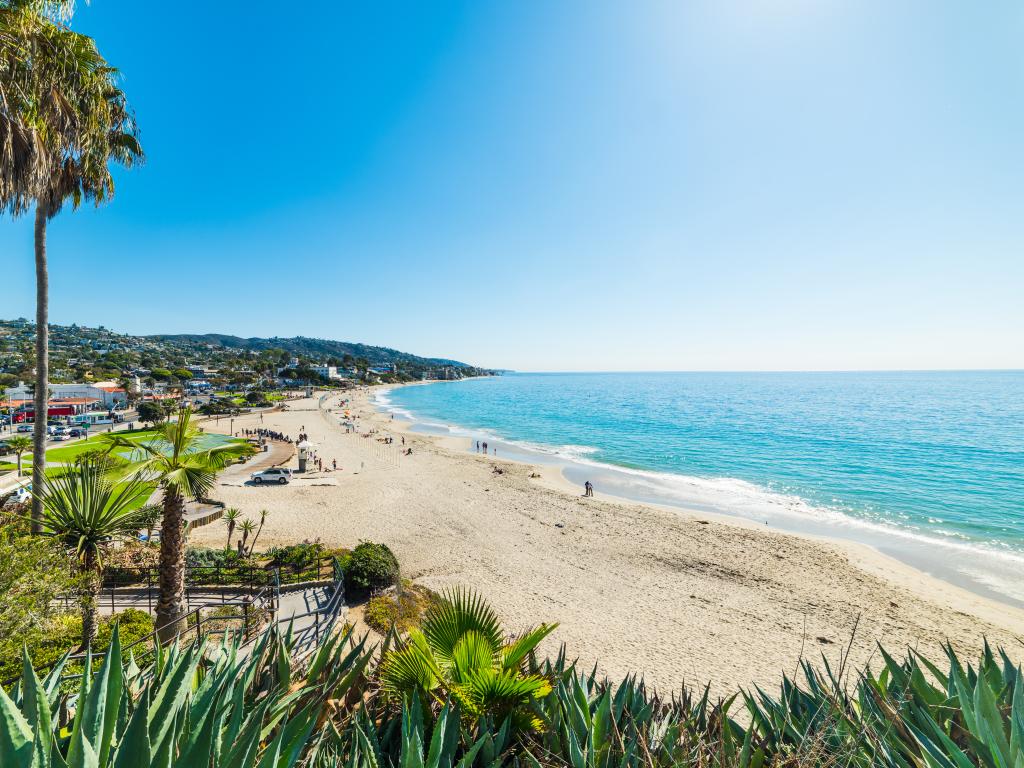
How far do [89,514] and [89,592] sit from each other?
1.59 meters

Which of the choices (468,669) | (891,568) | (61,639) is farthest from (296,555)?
(891,568)

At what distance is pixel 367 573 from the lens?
12.4 m

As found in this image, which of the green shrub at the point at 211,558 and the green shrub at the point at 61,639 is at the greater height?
the green shrub at the point at 61,639

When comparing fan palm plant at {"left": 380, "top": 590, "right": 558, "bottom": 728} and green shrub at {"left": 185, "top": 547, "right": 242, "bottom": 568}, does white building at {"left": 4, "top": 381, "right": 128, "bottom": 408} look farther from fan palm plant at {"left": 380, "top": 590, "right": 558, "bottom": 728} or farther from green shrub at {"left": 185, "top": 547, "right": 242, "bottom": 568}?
fan palm plant at {"left": 380, "top": 590, "right": 558, "bottom": 728}

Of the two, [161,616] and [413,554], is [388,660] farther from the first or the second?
[413,554]

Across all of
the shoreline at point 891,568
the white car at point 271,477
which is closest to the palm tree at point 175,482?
the white car at point 271,477

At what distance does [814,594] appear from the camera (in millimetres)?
14930

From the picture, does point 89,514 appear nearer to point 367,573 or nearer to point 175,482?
point 175,482

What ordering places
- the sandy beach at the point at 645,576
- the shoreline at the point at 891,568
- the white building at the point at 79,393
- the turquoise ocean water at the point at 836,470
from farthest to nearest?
the white building at the point at 79,393, the turquoise ocean water at the point at 836,470, the shoreline at the point at 891,568, the sandy beach at the point at 645,576

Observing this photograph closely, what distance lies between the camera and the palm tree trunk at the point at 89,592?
7.10 metres

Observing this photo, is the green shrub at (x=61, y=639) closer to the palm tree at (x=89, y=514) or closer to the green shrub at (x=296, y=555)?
the palm tree at (x=89, y=514)

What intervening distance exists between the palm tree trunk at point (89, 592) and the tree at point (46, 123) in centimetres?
105

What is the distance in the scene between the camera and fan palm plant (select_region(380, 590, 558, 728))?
10.5 feet

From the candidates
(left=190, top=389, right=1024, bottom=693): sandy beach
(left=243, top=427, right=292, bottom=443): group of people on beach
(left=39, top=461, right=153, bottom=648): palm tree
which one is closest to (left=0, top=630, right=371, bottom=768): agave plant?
(left=39, top=461, right=153, bottom=648): palm tree
